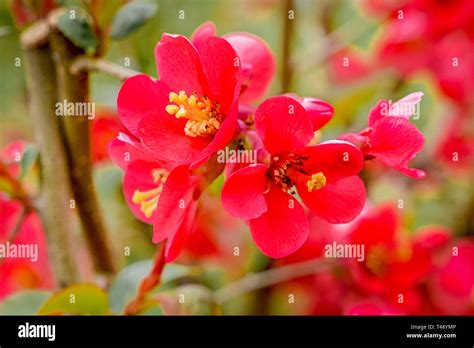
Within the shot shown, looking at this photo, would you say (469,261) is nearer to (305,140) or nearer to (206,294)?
(206,294)

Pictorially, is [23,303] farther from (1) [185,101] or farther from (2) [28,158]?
(1) [185,101]

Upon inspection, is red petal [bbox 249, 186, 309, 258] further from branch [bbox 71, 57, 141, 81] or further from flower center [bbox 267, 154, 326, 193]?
branch [bbox 71, 57, 141, 81]

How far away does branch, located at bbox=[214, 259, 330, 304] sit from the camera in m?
0.79

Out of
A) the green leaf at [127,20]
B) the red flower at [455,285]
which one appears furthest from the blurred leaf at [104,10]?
the red flower at [455,285]

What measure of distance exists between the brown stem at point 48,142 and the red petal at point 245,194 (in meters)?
0.21

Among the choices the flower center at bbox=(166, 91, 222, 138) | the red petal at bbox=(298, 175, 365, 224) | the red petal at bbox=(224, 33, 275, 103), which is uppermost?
the red petal at bbox=(224, 33, 275, 103)

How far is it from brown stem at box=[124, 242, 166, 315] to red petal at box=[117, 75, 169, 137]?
0.09 meters

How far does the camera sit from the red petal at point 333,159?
0.48m

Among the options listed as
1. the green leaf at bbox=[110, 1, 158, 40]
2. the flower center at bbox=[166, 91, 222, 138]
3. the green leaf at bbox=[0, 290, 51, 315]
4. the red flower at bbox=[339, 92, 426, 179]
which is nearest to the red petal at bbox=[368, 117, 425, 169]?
the red flower at bbox=[339, 92, 426, 179]

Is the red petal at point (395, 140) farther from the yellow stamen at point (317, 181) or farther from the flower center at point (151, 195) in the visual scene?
the flower center at point (151, 195)

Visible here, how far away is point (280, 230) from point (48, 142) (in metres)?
0.23
